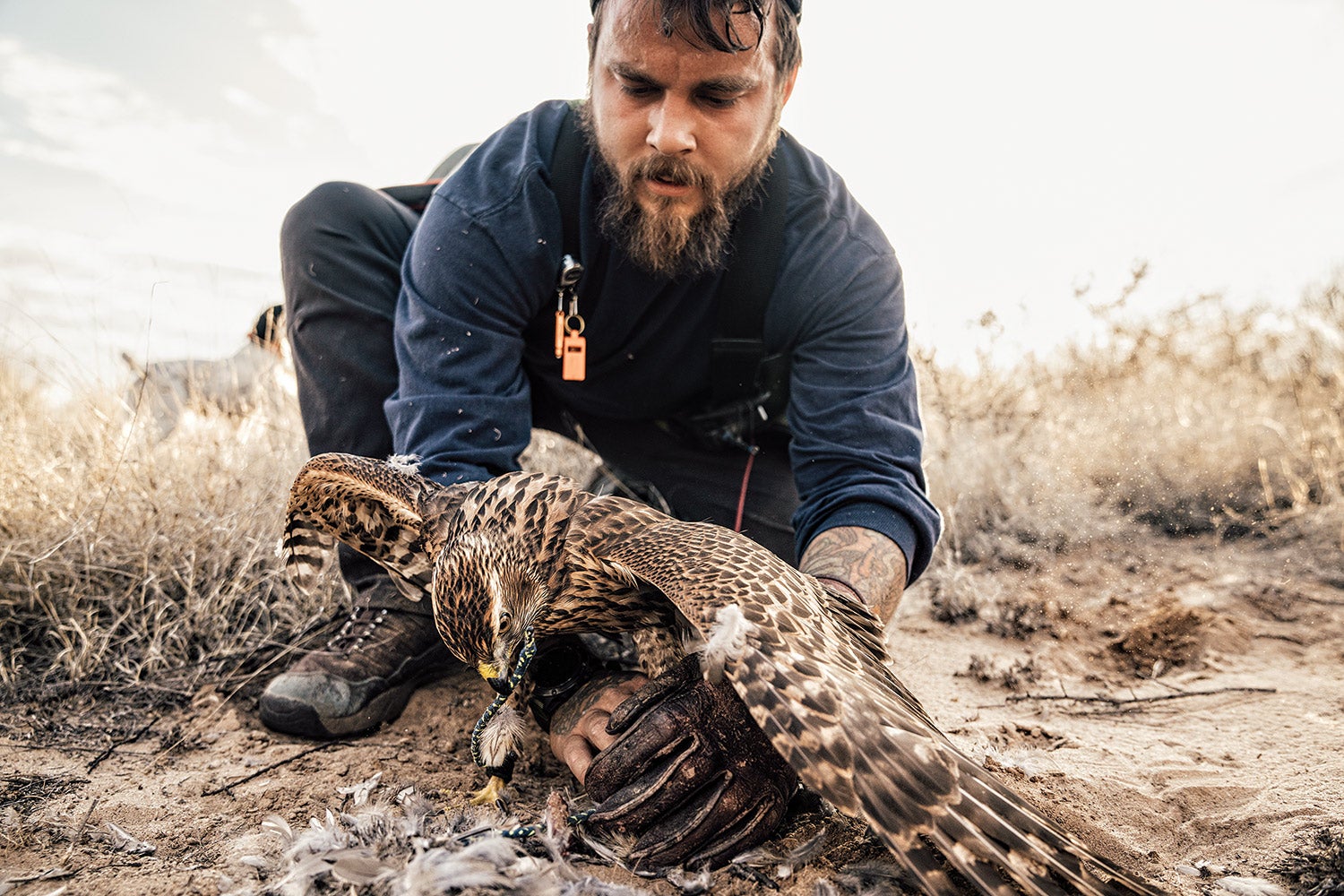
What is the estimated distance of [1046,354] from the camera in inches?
281

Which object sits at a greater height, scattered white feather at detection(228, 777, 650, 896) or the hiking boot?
scattered white feather at detection(228, 777, 650, 896)

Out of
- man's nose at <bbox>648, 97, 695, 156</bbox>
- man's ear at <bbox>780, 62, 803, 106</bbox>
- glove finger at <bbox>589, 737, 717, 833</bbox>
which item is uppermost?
man's ear at <bbox>780, 62, 803, 106</bbox>

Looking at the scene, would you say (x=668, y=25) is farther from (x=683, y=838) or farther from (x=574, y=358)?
(x=683, y=838)

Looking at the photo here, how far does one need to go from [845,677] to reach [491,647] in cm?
97

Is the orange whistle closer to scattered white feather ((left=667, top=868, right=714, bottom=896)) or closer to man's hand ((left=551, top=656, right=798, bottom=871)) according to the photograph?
man's hand ((left=551, top=656, right=798, bottom=871))

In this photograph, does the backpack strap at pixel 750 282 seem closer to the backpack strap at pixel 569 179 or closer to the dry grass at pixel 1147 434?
the backpack strap at pixel 569 179

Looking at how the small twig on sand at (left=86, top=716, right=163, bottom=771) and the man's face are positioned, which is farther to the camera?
the man's face

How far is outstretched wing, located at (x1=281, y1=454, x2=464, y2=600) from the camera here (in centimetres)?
265

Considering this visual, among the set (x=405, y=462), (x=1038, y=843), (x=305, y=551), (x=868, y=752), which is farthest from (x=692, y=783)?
(x=305, y=551)

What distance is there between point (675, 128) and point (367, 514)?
1.79 meters

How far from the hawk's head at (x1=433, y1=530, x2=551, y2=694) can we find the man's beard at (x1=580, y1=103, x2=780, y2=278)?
1.49m

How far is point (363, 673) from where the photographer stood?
3.10m

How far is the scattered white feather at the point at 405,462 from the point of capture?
2785 mm

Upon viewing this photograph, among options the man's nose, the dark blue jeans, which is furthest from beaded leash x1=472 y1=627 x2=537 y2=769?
the man's nose
